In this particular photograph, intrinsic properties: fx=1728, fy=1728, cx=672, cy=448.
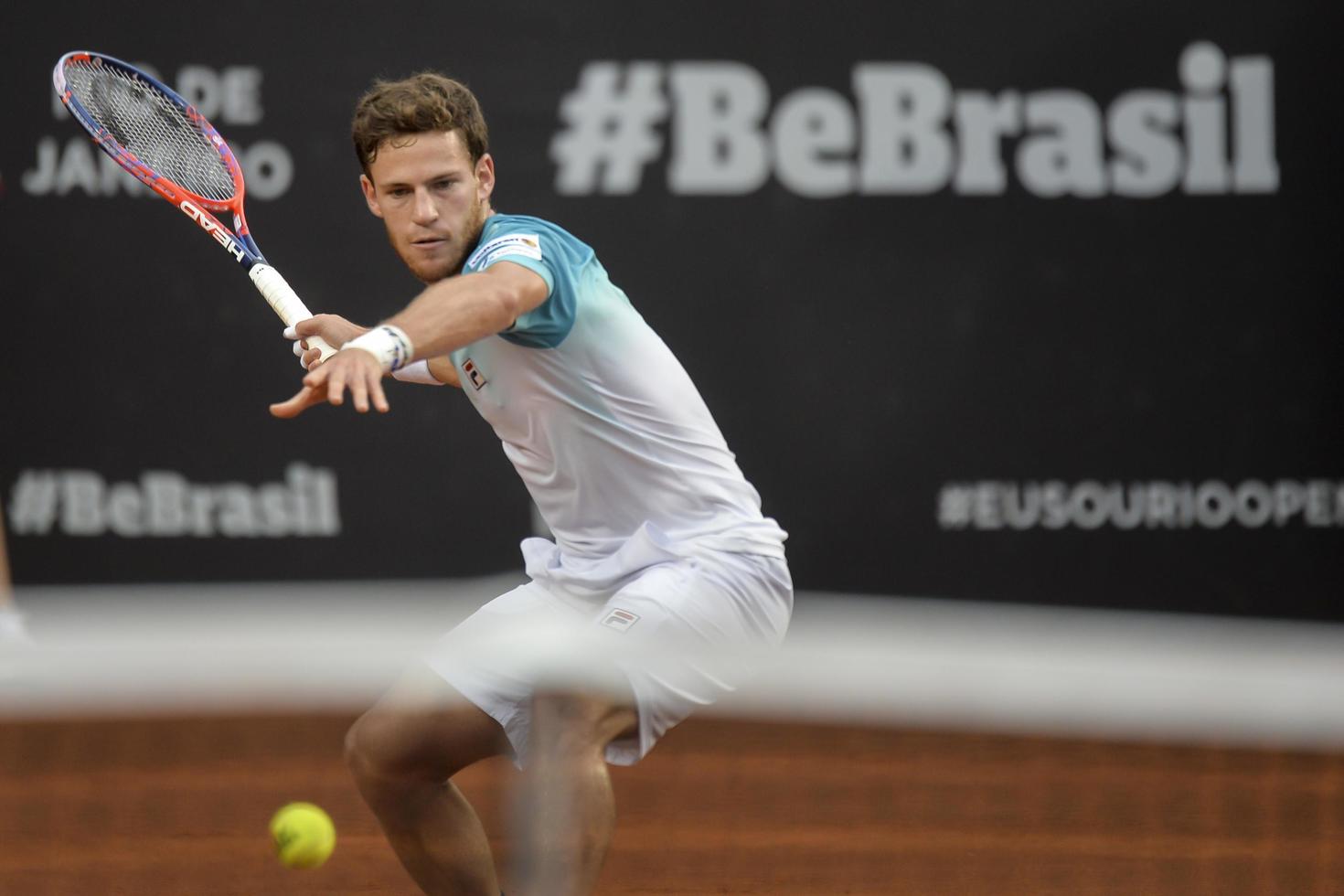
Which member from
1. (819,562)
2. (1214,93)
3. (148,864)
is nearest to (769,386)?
(819,562)

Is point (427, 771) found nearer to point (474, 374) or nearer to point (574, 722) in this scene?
point (574, 722)

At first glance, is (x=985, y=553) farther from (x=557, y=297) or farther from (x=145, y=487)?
(x=557, y=297)

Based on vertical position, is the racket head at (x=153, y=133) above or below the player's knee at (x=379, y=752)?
above

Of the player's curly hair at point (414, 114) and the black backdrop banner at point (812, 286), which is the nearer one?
the player's curly hair at point (414, 114)

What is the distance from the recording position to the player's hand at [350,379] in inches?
97.7

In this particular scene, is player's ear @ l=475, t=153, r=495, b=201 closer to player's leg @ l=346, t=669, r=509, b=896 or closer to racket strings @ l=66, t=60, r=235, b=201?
player's leg @ l=346, t=669, r=509, b=896

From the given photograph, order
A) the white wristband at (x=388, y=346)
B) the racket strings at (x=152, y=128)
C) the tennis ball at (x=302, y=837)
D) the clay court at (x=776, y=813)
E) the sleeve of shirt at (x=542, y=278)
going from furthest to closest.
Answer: the clay court at (x=776, y=813) < the racket strings at (x=152, y=128) < the tennis ball at (x=302, y=837) < the sleeve of shirt at (x=542, y=278) < the white wristband at (x=388, y=346)

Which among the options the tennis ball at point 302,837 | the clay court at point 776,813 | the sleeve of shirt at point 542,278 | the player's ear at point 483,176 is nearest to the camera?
the sleeve of shirt at point 542,278

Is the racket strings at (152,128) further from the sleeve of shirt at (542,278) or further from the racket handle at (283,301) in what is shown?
the sleeve of shirt at (542,278)

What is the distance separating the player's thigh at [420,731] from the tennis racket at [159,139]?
1152 mm

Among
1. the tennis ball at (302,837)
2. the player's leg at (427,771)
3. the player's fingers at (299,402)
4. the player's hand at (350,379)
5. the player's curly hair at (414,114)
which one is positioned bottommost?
the tennis ball at (302,837)

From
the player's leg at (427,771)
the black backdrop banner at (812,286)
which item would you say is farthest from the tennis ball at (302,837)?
the black backdrop banner at (812,286)

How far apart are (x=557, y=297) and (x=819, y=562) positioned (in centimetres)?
380

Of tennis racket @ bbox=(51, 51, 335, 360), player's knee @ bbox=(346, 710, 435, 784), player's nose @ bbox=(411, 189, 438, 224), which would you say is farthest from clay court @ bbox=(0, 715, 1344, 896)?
player's nose @ bbox=(411, 189, 438, 224)
